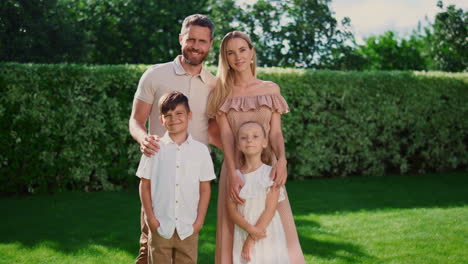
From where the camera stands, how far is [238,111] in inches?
134

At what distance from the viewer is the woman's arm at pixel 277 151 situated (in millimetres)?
3213

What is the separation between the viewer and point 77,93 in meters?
7.79

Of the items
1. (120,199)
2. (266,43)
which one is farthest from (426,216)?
(266,43)

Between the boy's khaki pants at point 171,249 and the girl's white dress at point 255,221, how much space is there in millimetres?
405

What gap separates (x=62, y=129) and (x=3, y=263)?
10.8 feet

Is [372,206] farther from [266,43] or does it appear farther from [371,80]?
[266,43]

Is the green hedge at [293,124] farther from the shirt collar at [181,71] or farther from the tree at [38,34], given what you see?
the tree at [38,34]

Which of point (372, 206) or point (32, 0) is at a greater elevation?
point (32, 0)

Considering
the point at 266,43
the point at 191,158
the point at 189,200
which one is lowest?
the point at 189,200

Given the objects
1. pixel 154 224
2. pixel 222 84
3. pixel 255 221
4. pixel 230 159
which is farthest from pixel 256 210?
pixel 222 84

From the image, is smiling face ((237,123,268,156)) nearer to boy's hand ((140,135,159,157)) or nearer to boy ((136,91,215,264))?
boy ((136,91,215,264))

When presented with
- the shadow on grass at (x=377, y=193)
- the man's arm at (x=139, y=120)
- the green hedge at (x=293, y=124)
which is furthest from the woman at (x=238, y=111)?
the green hedge at (x=293, y=124)

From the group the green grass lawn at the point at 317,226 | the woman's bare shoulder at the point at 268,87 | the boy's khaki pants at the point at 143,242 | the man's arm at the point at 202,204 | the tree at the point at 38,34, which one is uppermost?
the tree at the point at 38,34

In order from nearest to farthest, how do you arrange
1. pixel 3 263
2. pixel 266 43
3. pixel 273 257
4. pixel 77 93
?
pixel 273 257 < pixel 3 263 < pixel 77 93 < pixel 266 43
